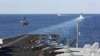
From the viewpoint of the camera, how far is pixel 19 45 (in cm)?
2975

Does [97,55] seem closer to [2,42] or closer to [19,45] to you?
[19,45]

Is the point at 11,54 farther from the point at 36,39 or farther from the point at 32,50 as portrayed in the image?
A: the point at 36,39

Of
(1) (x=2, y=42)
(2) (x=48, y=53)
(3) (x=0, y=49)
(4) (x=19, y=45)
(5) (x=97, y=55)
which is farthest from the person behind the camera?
(1) (x=2, y=42)

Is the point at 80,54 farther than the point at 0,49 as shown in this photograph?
No

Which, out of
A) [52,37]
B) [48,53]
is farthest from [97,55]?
[52,37]

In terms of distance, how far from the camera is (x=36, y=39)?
32781 mm

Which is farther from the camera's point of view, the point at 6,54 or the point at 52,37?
the point at 52,37

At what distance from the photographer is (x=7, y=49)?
1077 inches

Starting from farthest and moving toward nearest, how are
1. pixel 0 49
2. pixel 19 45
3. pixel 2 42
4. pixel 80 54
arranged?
1. pixel 2 42
2. pixel 19 45
3. pixel 0 49
4. pixel 80 54

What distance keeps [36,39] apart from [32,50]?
560 cm

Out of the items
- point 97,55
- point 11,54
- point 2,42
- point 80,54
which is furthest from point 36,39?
point 97,55

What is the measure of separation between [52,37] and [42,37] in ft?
13.7

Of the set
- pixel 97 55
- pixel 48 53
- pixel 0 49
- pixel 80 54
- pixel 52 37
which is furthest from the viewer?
pixel 52 37

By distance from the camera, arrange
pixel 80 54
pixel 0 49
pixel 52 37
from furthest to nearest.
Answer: pixel 52 37
pixel 0 49
pixel 80 54
